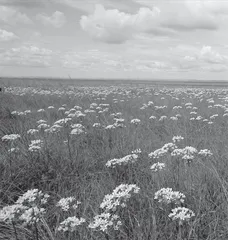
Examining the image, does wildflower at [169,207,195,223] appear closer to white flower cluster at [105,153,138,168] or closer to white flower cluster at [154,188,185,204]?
white flower cluster at [154,188,185,204]

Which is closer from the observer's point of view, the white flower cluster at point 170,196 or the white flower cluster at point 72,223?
the white flower cluster at point 72,223

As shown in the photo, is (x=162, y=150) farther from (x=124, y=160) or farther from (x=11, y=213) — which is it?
(x=11, y=213)

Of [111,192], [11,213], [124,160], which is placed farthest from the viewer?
[124,160]

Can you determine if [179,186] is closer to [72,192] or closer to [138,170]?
[138,170]

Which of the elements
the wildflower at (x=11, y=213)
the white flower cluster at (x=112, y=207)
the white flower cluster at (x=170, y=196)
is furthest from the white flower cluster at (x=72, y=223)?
the white flower cluster at (x=170, y=196)

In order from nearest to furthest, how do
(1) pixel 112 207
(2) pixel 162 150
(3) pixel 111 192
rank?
(1) pixel 112 207
(3) pixel 111 192
(2) pixel 162 150

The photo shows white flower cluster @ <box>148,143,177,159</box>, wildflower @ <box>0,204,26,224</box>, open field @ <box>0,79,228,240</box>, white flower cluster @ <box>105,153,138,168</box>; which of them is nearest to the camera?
wildflower @ <box>0,204,26,224</box>

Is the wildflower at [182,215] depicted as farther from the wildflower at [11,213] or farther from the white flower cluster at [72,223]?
the wildflower at [11,213]

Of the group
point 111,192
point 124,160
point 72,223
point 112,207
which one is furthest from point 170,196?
point 124,160

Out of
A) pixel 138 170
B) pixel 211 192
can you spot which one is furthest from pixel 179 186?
pixel 138 170

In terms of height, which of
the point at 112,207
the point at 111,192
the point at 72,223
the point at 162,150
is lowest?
the point at 111,192

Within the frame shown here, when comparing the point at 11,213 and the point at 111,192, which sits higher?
the point at 11,213

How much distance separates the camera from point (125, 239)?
3182 millimetres

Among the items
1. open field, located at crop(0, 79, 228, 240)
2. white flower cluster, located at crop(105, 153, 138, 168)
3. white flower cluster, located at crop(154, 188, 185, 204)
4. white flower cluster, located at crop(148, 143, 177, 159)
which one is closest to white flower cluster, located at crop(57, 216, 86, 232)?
open field, located at crop(0, 79, 228, 240)
